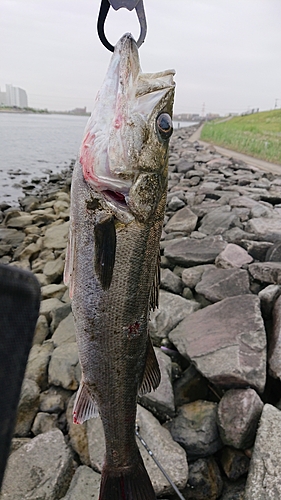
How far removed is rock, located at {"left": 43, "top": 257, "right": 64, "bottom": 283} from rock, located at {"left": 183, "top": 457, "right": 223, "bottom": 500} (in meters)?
4.60

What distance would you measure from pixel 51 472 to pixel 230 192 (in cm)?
838

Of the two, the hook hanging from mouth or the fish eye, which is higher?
the hook hanging from mouth

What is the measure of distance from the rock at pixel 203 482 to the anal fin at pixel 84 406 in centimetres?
128

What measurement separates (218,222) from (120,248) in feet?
18.3

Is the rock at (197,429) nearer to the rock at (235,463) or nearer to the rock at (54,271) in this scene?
the rock at (235,463)

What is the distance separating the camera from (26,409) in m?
3.62

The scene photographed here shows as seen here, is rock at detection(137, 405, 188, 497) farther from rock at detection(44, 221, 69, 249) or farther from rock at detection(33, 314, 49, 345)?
rock at detection(44, 221, 69, 249)

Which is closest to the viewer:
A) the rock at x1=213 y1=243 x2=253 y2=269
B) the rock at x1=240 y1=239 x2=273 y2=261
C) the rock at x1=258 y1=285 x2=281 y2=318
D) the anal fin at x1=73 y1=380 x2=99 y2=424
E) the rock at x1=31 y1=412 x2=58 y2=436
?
the anal fin at x1=73 y1=380 x2=99 y2=424

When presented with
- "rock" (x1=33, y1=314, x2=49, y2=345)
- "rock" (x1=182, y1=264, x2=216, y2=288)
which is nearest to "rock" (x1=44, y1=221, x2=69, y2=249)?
"rock" (x1=33, y1=314, x2=49, y2=345)

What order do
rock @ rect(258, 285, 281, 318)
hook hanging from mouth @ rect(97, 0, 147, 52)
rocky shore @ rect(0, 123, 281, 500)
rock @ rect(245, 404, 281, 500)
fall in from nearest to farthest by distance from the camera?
hook hanging from mouth @ rect(97, 0, 147, 52)
rock @ rect(245, 404, 281, 500)
rocky shore @ rect(0, 123, 281, 500)
rock @ rect(258, 285, 281, 318)

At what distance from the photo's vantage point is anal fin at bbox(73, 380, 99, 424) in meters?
2.18

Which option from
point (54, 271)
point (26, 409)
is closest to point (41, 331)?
point (26, 409)

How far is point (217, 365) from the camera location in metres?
3.46

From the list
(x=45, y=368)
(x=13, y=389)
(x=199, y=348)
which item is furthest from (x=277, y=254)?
(x=13, y=389)
